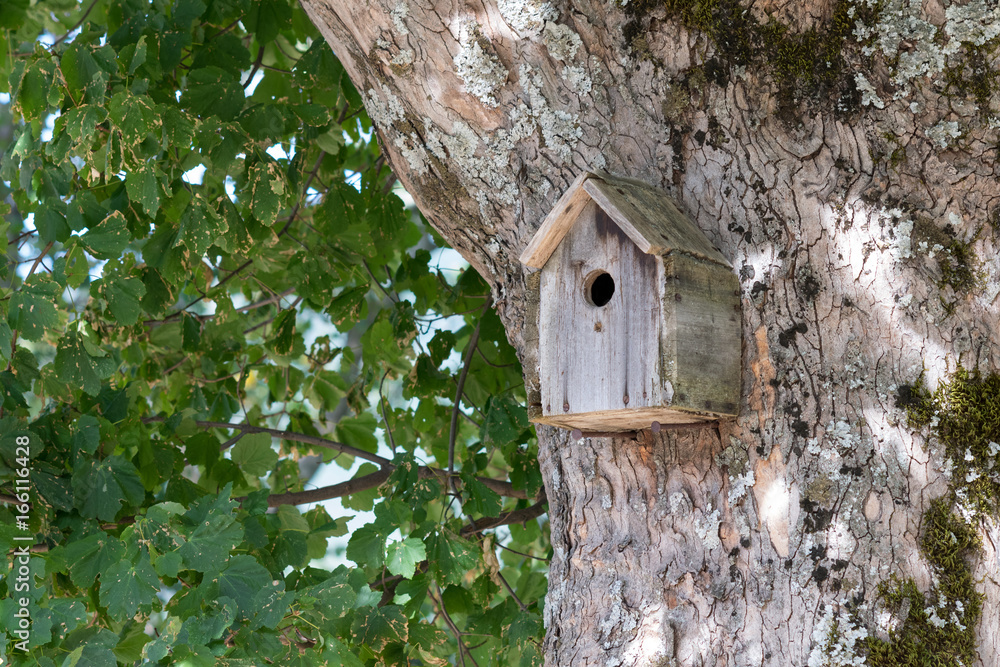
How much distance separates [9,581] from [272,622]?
721 mm

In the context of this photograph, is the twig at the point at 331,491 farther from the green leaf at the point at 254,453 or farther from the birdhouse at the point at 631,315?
the birdhouse at the point at 631,315

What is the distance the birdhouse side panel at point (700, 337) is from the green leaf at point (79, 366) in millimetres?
1737

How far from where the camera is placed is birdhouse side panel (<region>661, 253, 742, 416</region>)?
1543mm

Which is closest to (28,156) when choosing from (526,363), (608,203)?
(526,363)

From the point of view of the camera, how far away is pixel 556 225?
5.63ft

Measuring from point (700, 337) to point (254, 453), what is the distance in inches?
83.0

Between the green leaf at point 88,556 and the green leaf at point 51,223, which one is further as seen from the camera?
the green leaf at point 51,223

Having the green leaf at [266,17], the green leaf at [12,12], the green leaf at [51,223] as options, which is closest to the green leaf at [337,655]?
the green leaf at [51,223]

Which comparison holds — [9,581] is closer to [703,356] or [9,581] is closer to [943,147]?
[703,356]

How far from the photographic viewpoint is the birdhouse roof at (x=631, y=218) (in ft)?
5.11

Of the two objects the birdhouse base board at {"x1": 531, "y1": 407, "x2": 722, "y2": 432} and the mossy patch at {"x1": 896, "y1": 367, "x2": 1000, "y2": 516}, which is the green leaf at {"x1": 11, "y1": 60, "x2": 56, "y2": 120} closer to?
the birdhouse base board at {"x1": 531, "y1": 407, "x2": 722, "y2": 432}

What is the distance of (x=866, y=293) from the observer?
5.15 feet

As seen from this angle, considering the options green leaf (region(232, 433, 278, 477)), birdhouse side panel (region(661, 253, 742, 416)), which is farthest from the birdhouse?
green leaf (region(232, 433, 278, 477))

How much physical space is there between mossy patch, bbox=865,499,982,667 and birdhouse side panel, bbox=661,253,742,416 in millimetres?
410
